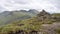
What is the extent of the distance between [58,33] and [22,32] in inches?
1271

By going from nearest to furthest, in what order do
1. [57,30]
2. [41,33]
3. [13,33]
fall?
[41,33], [57,30], [13,33]

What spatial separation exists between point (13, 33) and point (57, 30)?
42.1m

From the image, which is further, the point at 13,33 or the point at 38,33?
the point at 13,33

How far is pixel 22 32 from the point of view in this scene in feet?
454

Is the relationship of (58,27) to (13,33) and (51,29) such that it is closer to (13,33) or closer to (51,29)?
(51,29)

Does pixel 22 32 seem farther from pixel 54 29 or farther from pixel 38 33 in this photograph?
pixel 54 29

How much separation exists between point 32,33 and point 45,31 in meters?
11.7

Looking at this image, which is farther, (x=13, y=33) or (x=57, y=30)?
(x=13, y=33)

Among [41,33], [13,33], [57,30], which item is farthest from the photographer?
[13,33]

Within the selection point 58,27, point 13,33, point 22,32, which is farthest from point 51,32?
point 13,33

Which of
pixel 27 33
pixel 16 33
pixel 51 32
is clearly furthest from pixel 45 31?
pixel 16 33

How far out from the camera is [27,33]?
449ft

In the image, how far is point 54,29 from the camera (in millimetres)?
138500

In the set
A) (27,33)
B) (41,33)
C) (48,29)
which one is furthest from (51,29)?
(27,33)
